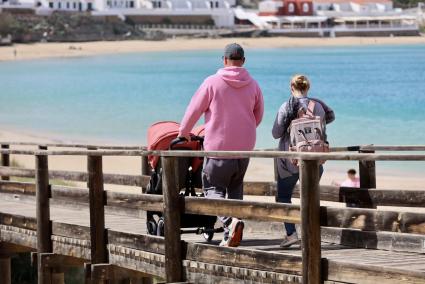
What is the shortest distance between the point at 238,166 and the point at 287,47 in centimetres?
14865

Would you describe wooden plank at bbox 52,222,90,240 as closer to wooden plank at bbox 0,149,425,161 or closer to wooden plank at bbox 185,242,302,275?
wooden plank at bbox 0,149,425,161

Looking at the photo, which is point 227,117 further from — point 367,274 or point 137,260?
point 367,274

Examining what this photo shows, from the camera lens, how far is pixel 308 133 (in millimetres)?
8453

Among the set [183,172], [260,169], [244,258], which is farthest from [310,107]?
[260,169]

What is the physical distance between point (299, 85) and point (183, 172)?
1.15m

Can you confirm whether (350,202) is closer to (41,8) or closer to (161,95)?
(161,95)

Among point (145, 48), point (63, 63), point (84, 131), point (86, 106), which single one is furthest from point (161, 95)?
point (145, 48)

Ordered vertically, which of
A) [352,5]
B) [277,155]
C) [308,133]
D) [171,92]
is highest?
[352,5]

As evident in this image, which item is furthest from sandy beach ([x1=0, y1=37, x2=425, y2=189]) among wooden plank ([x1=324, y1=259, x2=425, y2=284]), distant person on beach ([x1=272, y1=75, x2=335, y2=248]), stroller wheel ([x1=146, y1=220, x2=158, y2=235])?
wooden plank ([x1=324, y1=259, x2=425, y2=284])

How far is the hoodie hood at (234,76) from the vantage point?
8602 millimetres

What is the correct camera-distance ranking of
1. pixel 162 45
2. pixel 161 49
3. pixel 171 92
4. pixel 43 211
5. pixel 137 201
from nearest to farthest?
pixel 137 201 → pixel 43 211 → pixel 171 92 → pixel 161 49 → pixel 162 45

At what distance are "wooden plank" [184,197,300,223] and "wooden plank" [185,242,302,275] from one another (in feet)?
0.75

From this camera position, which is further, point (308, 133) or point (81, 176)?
point (81, 176)

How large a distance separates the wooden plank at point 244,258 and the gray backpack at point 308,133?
0.87 metres
